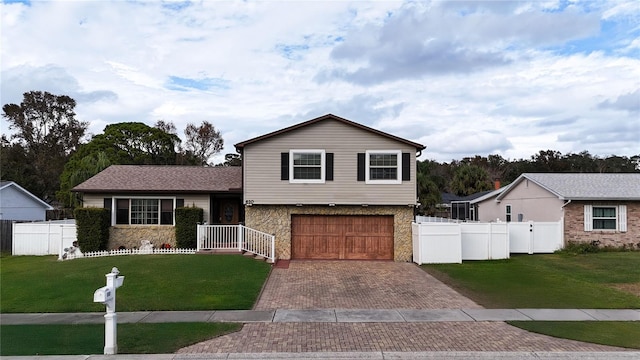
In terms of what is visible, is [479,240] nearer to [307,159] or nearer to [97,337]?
[307,159]

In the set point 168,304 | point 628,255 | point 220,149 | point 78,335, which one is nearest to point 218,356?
point 78,335

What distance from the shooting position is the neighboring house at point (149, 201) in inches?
846

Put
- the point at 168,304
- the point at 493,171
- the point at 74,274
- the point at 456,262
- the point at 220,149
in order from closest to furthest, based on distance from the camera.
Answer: the point at 168,304
the point at 74,274
the point at 456,262
the point at 220,149
the point at 493,171

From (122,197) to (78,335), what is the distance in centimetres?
1361

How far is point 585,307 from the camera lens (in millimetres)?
11383

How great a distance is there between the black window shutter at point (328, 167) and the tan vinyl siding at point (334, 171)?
168 millimetres

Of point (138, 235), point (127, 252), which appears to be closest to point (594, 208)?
point (138, 235)

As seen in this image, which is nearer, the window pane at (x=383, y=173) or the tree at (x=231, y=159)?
the window pane at (x=383, y=173)

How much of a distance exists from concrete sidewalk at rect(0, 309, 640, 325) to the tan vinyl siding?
889cm

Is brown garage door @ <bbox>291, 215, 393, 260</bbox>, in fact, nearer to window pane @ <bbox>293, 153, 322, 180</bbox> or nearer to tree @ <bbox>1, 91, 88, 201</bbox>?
window pane @ <bbox>293, 153, 322, 180</bbox>

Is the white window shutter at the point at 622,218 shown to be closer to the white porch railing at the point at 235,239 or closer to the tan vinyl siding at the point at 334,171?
the tan vinyl siding at the point at 334,171

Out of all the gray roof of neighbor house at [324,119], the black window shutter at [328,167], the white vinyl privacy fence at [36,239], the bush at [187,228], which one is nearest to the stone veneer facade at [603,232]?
the gray roof of neighbor house at [324,119]

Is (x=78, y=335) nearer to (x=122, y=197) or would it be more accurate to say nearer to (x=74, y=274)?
(x=74, y=274)

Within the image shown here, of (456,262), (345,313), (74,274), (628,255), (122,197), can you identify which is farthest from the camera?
(122,197)
